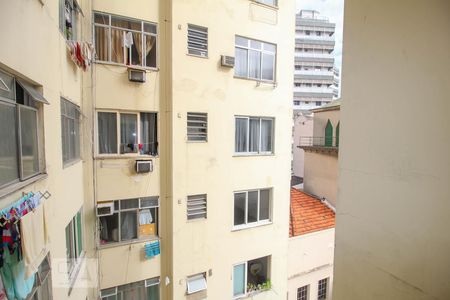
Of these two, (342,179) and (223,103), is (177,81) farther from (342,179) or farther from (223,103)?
(342,179)

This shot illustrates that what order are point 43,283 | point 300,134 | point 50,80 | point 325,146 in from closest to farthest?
1. point 43,283
2. point 50,80
3. point 325,146
4. point 300,134

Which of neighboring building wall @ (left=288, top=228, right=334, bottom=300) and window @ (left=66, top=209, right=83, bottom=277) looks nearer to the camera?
window @ (left=66, top=209, right=83, bottom=277)

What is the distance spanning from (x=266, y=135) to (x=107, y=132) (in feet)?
14.9

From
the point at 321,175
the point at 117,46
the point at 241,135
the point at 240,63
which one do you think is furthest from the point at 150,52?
the point at 321,175

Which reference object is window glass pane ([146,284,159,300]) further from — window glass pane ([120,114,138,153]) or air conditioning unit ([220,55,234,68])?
air conditioning unit ([220,55,234,68])

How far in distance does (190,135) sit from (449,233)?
5.45m

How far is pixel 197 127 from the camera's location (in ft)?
21.0

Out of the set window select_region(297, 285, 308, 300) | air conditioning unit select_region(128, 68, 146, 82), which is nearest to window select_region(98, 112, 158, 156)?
air conditioning unit select_region(128, 68, 146, 82)

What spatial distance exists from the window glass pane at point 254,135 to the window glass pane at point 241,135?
0.73ft

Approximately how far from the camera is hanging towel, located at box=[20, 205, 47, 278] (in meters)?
2.23

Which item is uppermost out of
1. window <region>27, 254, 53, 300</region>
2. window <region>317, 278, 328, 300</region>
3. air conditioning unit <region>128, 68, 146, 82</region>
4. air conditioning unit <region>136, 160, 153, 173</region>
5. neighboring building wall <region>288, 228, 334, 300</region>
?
air conditioning unit <region>128, 68, 146, 82</region>

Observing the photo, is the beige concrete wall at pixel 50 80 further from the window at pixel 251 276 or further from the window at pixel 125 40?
the window at pixel 251 276

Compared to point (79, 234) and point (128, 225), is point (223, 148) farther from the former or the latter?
point (79, 234)

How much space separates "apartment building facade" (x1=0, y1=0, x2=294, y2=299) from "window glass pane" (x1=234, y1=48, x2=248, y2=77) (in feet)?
0.11
